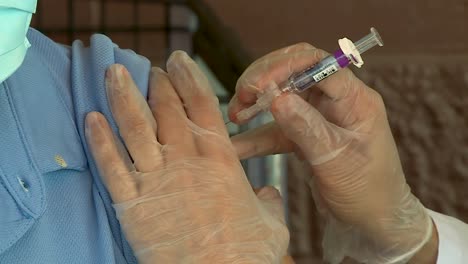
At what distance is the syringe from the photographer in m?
0.84

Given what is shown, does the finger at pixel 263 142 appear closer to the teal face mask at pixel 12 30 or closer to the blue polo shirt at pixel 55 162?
the blue polo shirt at pixel 55 162

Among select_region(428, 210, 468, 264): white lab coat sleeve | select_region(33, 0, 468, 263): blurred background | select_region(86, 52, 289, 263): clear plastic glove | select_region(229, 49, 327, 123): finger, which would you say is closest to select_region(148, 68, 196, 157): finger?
select_region(86, 52, 289, 263): clear plastic glove

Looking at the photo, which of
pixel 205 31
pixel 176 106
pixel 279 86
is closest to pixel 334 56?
pixel 279 86

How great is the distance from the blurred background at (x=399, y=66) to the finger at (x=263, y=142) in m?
0.70

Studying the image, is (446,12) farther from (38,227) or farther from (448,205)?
(38,227)

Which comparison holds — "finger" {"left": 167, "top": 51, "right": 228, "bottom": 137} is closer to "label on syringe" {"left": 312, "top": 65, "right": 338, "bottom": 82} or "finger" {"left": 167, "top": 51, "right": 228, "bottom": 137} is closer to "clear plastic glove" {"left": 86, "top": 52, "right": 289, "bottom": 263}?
"clear plastic glove" {"left": 86, "top": 52, "right": 289, "bottom": 263}

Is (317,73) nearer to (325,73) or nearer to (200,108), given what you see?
(325,73)

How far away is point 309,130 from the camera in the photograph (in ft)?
2.87

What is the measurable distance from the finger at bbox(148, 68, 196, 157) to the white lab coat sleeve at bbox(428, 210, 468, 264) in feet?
1.57

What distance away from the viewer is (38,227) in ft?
2.17

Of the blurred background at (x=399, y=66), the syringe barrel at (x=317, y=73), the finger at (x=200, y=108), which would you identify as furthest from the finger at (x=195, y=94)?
the blurred background at (x=399, y=66)

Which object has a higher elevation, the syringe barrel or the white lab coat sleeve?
the syringe barrel

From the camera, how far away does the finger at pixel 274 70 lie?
0.89 meters

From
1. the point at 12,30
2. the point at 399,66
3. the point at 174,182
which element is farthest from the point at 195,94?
the point at 399,66
